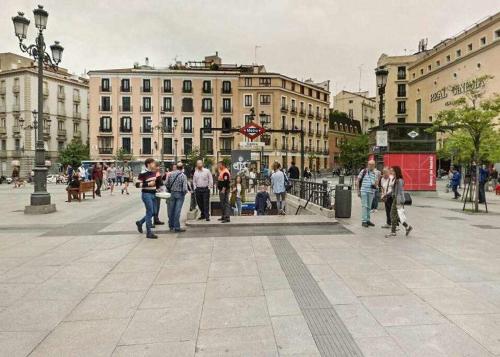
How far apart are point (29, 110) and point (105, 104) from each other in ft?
38.4

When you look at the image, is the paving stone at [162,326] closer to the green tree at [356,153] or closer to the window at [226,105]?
the green tree at [356,153]

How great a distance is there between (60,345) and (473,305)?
424 cm

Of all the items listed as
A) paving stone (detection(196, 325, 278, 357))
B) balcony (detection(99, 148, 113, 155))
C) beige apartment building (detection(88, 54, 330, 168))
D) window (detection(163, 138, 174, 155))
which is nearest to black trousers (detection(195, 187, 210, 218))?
paving stone (detection(196, 325, 278, 357))

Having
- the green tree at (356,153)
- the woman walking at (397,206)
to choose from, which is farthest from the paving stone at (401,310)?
the green tree at (356,153)

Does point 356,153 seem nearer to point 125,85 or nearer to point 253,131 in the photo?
point 125,85

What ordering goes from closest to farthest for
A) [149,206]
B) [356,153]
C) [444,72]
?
[149,206] → [444,72] → [356,153]

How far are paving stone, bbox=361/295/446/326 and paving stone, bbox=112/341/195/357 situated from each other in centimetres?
190

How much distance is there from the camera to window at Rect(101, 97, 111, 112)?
58250 millimetres

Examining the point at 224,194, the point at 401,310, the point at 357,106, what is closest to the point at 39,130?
the point at 224,194

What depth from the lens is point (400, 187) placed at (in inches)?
337

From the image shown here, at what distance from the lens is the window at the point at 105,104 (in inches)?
2293

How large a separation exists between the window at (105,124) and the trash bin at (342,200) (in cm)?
5335

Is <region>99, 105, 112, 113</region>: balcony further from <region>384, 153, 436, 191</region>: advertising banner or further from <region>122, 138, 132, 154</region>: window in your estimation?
<region>384, 153, 436, 191</region>: advertising banner

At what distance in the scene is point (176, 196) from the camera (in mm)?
9086
